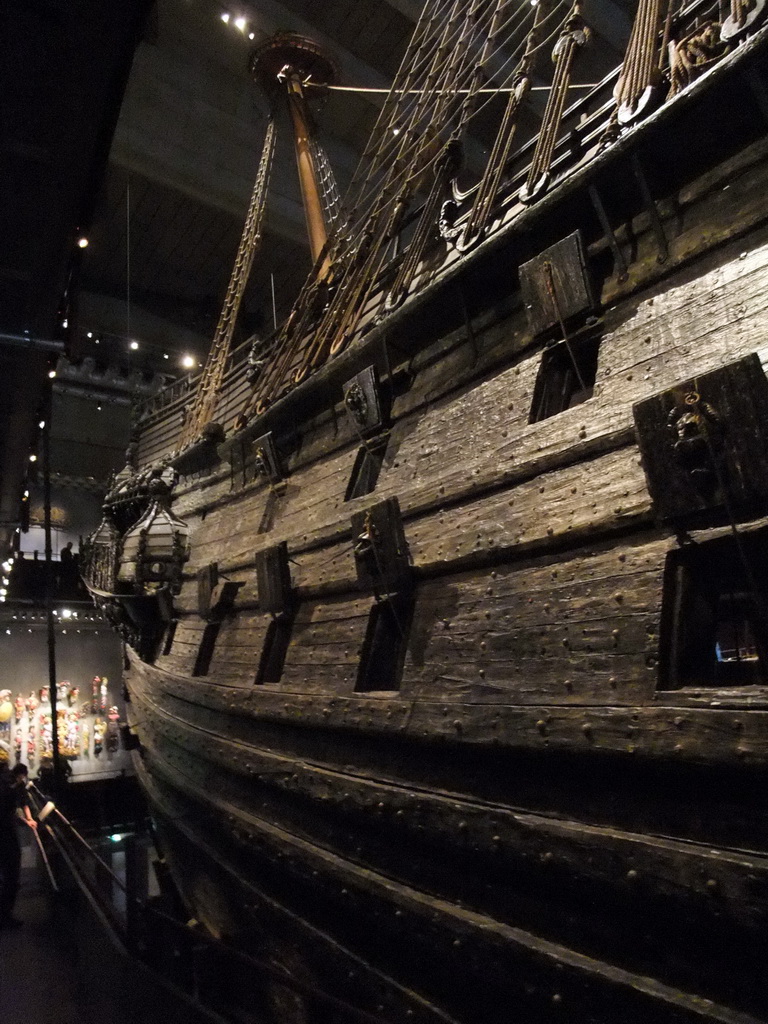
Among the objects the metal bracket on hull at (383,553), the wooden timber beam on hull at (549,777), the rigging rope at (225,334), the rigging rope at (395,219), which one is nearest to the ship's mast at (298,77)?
the rigging rope at (225,334)

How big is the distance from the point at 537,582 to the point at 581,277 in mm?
1060

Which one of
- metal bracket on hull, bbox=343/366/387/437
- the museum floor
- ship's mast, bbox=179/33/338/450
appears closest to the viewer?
the museum floor

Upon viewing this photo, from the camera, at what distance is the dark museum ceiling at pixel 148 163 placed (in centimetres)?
179

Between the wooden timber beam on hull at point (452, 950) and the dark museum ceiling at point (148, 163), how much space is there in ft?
8.13

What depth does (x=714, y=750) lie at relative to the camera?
1276mm

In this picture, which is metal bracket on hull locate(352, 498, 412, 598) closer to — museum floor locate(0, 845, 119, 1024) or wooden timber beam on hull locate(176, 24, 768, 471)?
wooden timber beam on hull locate(176, 24, 768, 471)

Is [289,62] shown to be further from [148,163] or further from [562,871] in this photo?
[562,871]

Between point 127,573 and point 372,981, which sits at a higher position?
point 127,573

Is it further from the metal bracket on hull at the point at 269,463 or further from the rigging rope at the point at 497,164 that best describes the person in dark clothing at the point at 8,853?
the rigging rope at the point at 497,164

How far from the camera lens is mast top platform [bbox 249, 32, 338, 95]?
25.5 ft

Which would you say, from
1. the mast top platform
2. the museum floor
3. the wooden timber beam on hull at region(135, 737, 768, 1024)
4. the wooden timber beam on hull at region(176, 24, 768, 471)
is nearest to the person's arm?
the museum floor

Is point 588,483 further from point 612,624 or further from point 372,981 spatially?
point 372,981

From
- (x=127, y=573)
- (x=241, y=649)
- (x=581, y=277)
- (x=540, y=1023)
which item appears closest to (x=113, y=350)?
(x=127, y=573)

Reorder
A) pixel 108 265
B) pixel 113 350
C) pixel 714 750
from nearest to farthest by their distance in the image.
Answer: pixel 714 750, pixel 108 265, pixel 113 350
